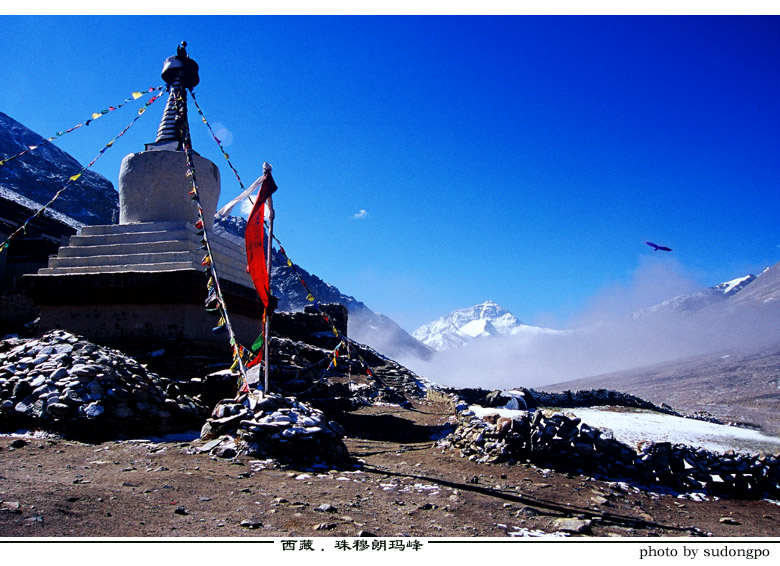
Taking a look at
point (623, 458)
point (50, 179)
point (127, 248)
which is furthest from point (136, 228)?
point (50, 179)

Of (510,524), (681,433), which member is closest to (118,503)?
(510,524)

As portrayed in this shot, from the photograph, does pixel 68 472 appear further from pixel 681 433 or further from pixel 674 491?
pixel 681 433

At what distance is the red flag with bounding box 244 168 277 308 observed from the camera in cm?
711

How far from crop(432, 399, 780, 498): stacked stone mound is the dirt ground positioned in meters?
0.26

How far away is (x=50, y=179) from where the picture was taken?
1832 inches

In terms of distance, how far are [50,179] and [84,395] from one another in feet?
165

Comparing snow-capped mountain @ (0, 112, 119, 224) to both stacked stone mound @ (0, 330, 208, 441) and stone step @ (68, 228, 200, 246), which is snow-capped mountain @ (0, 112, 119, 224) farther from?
stacked stone mound @ (0, 330, 208, 441)

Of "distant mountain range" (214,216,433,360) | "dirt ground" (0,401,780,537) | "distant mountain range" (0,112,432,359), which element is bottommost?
"dirt ground" (0,401,780,537)

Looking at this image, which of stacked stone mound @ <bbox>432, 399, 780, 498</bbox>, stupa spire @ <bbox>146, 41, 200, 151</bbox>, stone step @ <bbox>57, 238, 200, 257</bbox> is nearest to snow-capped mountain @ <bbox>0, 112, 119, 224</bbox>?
stupa spire @ <bbox>146, 41, 200, 151</bbox>

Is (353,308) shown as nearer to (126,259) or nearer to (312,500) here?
(126,259)

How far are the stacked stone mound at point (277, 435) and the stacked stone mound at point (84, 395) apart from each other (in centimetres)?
108

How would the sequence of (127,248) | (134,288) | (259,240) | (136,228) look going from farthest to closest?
1. (136,228)
2. (127,248)
3. (134,288)
4. (259,240)
